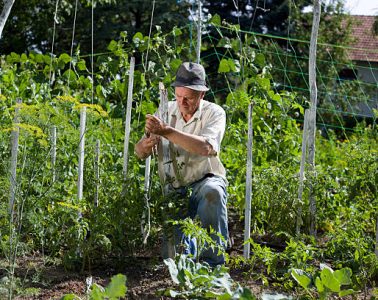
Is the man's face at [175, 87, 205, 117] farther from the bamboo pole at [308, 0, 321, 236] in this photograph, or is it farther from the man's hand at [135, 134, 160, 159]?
the bamboo pole at [308, 0, 321, 236]

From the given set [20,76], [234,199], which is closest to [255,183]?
[234,199]

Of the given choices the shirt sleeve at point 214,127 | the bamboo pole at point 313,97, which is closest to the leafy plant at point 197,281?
the shirt sleeve at point 214,127

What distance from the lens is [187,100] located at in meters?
4.74

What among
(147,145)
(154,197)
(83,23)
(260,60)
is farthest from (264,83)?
(83,23)

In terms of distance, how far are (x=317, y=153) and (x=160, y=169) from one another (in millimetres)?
3097

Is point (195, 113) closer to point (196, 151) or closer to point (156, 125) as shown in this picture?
point (196, 151)

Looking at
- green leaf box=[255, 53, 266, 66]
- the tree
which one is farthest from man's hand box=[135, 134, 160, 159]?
the tree

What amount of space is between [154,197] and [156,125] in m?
0.47

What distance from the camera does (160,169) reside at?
4.75m

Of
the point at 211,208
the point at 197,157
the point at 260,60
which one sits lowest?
the point at 211,208

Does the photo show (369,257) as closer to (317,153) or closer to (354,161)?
(354,161)

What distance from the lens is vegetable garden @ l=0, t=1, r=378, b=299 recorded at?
4035mm

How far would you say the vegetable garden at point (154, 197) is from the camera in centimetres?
404

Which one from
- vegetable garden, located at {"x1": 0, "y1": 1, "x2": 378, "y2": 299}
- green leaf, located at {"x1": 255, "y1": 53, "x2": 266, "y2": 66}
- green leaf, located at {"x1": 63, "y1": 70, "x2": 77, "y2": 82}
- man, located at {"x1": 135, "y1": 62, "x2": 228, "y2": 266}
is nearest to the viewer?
vegetable garden, located at {"x1": 0, "y1": 1, "x2": 378, "y2": 299}
